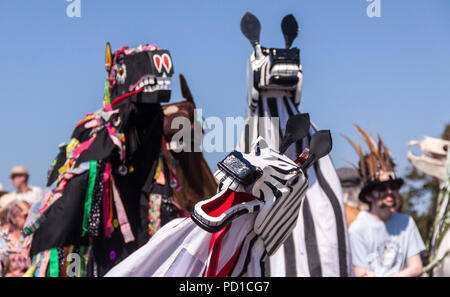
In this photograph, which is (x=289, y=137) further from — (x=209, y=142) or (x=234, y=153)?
(x=209, y=142)

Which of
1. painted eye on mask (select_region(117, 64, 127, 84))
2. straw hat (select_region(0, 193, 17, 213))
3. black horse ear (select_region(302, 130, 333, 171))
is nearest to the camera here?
black horse ear (select_region(302, 130, 333, 171))

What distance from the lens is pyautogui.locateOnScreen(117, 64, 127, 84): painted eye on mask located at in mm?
5070

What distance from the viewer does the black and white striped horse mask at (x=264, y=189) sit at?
275cm

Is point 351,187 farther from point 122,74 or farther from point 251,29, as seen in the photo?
point 122,74

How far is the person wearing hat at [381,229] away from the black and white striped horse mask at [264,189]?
307 centimetres

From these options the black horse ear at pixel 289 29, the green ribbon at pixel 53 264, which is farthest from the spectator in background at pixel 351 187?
the green ribbon at pixel 53 264

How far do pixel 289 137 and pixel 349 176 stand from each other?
5024mm

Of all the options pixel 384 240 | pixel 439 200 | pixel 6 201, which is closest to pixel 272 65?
pixel 384 240

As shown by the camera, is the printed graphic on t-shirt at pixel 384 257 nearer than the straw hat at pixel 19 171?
Yes

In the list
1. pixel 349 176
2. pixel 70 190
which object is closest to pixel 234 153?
pixel 70 190

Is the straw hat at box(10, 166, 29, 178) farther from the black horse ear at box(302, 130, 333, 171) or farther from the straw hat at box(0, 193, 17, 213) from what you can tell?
the black horse ear at box(302, 130, 333, 171)

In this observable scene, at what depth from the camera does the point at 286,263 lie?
14.3 ft

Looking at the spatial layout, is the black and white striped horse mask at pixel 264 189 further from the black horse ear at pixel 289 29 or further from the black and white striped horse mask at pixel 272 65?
the black horse ear at pixel 289 29

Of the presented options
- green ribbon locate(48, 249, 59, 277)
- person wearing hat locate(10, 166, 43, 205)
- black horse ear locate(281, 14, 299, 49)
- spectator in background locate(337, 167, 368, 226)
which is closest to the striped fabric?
black horse ear locate(281, 14, 299, 49)
